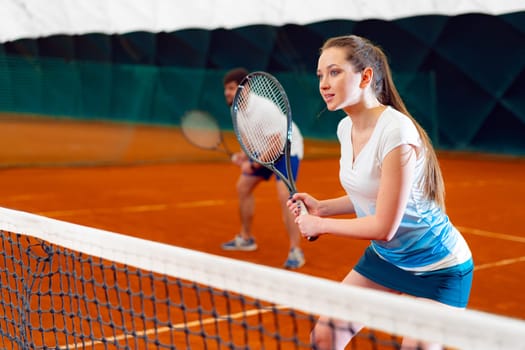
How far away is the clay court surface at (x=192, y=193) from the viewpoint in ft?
19.5

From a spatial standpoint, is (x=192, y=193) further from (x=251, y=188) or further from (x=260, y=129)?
(x=260, y=129)

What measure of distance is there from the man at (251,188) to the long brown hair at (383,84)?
2681 mm

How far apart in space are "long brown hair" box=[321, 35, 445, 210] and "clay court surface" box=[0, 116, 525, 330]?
224 centimetres

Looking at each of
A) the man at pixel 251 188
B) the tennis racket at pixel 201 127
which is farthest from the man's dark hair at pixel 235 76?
the tennis racket at pixel 201 127

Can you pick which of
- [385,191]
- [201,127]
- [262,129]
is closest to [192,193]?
[201,127]

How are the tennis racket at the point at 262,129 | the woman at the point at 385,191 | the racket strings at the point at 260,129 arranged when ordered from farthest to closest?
the racket strings at the point at 260,129
the tennis racket at the point at 262,129
the woman at the point at 385,191

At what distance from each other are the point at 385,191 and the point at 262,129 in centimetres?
180

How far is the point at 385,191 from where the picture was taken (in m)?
2.29

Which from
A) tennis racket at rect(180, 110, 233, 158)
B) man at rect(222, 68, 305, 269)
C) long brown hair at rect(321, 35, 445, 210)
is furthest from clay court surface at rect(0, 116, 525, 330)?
long brown hair at rect(321, 35, 445, 210)

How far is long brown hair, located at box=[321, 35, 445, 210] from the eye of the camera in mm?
2430

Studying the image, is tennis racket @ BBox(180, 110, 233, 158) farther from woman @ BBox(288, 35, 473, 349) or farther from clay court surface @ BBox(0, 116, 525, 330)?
woman @ BBox(288, 35, 473, 349)

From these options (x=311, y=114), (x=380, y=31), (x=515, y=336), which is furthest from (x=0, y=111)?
(x=515, y=336)

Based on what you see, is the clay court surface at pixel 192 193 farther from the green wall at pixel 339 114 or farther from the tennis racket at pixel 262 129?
the tennis racket at pixel 262 129

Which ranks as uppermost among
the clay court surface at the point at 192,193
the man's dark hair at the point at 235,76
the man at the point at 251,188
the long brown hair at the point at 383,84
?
the long brown hair at the point at 383,84
